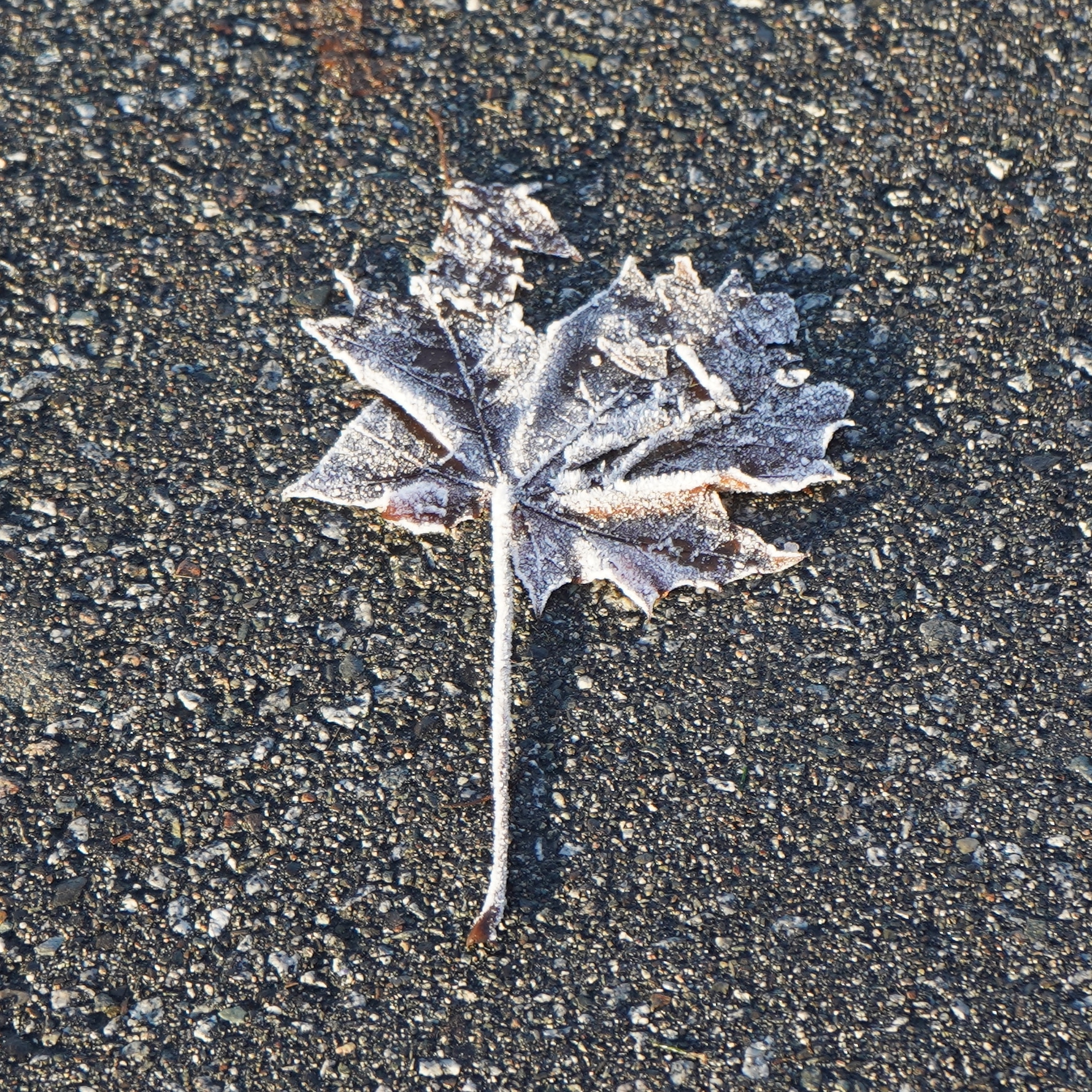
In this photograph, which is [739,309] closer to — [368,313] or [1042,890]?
[368,313]

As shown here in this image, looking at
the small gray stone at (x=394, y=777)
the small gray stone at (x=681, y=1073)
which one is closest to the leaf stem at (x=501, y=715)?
the small gray stone at (x=394, y=777)

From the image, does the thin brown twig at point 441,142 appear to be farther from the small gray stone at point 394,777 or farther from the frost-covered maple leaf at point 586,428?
the small gray stone at point 394,777

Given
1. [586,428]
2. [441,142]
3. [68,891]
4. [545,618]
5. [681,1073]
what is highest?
[441,142]

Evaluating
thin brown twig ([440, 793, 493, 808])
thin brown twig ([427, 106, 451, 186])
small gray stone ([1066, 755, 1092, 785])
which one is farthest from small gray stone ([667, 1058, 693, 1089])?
thin brown twig ([427, 106, 451, 186])

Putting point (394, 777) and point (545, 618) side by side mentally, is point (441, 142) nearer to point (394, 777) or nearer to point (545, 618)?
point (545, 618)

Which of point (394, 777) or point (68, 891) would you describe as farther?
point (394, 777)

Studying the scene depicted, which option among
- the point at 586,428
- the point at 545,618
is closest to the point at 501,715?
the point at 545,618
